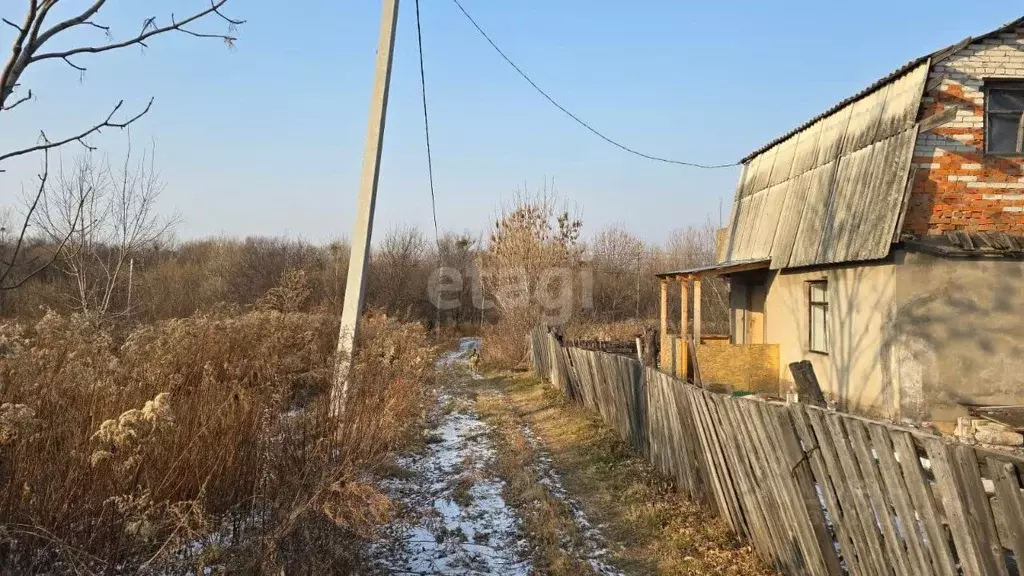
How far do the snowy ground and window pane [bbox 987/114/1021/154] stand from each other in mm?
8345

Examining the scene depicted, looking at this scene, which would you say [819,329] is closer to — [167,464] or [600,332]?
[600,332]

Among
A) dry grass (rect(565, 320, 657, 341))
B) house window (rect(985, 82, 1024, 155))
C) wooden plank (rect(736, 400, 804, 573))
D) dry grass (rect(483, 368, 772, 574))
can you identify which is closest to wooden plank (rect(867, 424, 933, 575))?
wooden plank (rect(736, 400, 804, 573))

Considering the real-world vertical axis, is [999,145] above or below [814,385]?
above

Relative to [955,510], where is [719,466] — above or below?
below

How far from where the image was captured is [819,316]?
11852 mm

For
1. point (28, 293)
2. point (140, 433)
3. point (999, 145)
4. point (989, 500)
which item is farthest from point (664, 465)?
point (28, 293)

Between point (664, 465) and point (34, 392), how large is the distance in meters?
5.49

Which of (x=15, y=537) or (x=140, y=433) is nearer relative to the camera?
(x=15, y=537)

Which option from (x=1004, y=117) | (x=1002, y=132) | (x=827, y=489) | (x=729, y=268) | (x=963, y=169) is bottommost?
(x=827, y=489)

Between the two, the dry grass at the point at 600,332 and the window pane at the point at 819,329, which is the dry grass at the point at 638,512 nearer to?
the window pane at the point at 819,329

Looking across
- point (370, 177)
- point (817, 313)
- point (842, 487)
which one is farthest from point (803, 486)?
point (817, 313)

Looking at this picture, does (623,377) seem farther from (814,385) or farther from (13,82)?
→ (13,82)

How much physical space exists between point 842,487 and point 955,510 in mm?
822

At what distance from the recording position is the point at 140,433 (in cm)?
333
